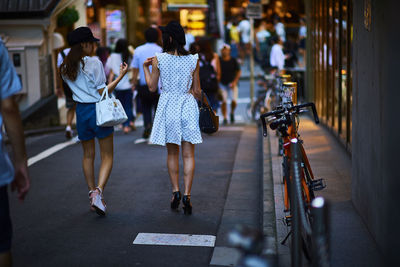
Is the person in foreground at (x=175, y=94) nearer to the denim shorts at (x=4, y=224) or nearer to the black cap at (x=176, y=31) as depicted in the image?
the black cap at (x=176, y=31)

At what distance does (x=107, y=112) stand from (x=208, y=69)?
6.68 m

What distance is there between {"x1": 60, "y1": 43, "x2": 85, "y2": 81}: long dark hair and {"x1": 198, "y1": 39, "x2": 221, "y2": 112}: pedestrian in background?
244 inches

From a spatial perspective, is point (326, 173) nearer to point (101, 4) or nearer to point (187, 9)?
point (101, 4)

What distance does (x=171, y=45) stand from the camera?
262 inches

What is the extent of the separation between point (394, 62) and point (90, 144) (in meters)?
3.42

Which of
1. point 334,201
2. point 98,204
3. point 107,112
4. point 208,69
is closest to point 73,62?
point 107,112

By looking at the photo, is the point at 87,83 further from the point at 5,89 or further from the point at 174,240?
the point at 5,89

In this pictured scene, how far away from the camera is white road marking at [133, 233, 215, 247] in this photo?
19.3 ft

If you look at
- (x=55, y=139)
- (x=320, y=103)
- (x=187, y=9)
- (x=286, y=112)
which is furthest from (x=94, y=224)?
(x=187, y=9)

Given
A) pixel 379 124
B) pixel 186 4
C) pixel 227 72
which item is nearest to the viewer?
pixel 379 124

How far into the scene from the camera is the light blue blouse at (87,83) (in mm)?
6758

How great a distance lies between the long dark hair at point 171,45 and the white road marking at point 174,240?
5.94 feet

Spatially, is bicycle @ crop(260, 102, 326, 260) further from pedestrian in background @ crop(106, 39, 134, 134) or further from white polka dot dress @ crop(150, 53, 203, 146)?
pedestrian in background @ crop(106, 39, 134, 134)

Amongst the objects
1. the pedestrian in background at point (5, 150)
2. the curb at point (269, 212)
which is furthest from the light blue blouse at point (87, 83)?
the pedestrian in background at point (5, 150)
